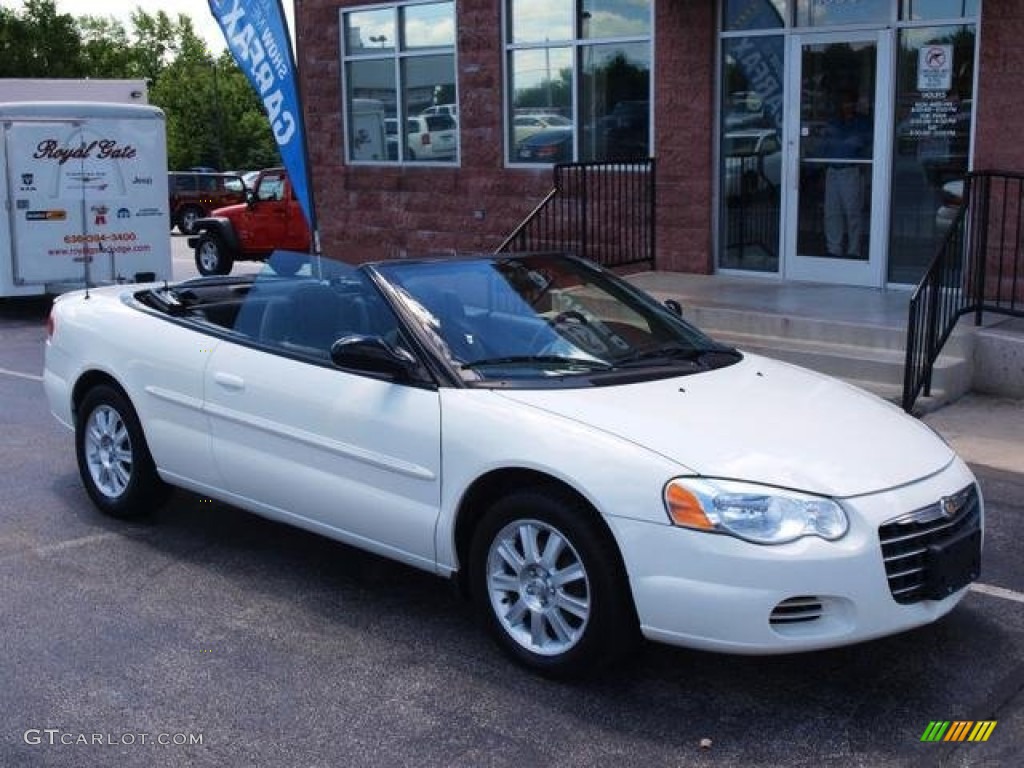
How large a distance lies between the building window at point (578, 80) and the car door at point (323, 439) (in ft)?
25.8

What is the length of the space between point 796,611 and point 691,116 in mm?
8779

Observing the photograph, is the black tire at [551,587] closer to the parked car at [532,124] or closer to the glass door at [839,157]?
the glass door at [839,157]

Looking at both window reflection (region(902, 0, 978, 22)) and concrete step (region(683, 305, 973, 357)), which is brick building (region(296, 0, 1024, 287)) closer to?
window reflection (region(902, 0, 978, 22))

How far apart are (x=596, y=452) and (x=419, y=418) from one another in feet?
2.68

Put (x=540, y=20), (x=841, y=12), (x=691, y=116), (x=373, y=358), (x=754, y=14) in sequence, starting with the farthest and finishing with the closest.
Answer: (x=540, y=20) → (x=691, y=116) → (x=754, y=14) → (x=841, y=12) → (x=373, y=358)

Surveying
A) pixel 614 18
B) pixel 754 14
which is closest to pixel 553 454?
pixel 754 14

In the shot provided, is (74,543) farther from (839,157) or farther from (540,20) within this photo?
(540,20)

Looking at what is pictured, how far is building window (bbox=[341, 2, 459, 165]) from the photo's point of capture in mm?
14766

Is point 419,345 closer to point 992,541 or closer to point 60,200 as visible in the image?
point 992,541

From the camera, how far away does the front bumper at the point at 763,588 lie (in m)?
4.01

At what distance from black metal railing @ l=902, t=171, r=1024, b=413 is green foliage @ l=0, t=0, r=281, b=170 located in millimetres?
40280

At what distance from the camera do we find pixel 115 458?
6.38 meters

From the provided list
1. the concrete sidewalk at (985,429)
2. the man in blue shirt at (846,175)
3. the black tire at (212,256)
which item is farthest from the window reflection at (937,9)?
the black tire at (212,256)

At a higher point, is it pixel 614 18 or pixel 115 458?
pixel 614 18
